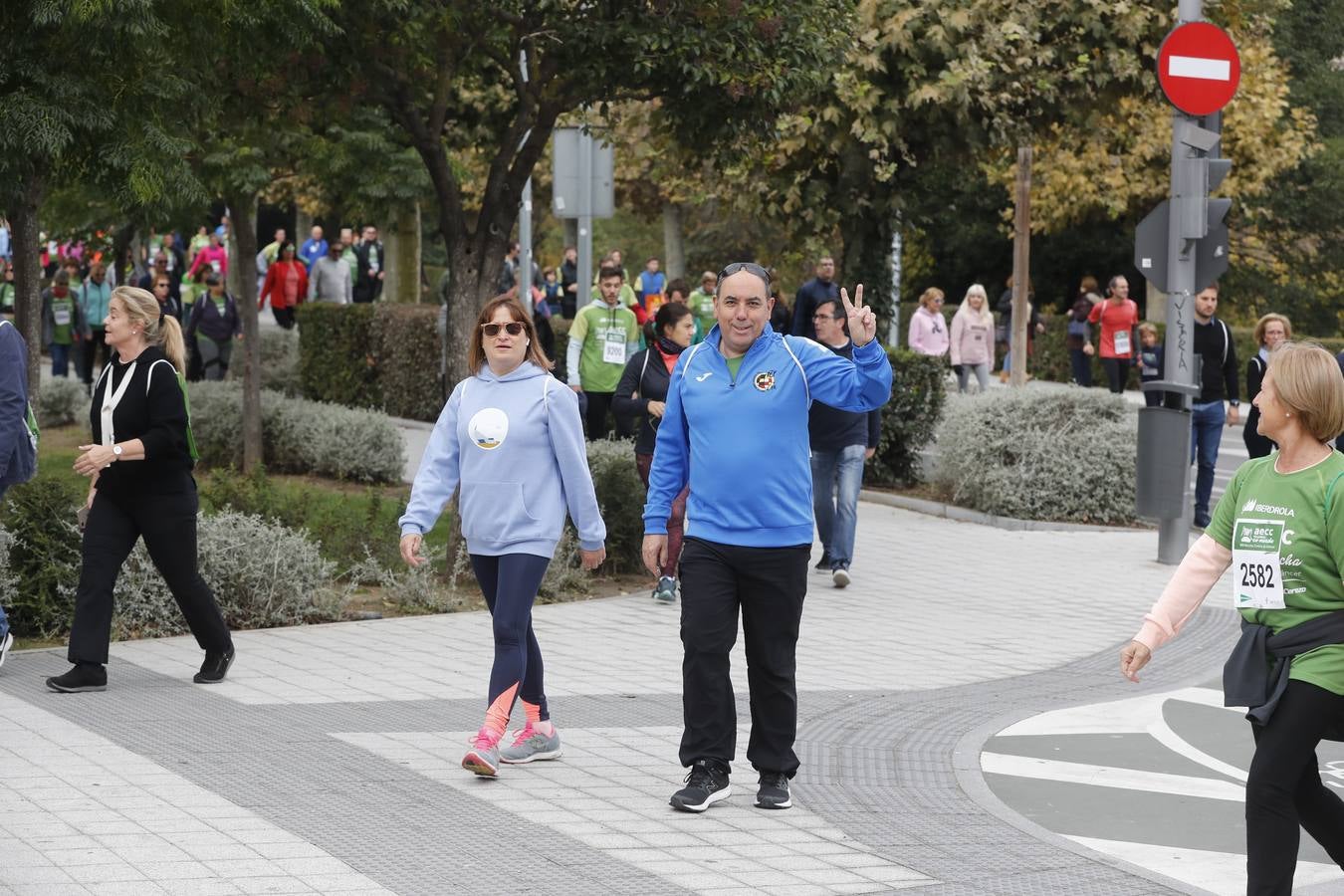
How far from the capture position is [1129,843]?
6.27m

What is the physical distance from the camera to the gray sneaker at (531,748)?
7039mm

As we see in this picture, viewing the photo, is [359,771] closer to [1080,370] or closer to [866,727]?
[866,727]

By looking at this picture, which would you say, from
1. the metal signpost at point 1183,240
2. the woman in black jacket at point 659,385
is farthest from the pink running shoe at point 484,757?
the metal signpost at point 1183,240

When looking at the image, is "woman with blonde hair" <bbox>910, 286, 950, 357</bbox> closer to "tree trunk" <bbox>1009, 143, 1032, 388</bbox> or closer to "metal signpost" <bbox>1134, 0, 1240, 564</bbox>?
"tree trunk" <bbox>1009, 143, 1032, 388</bbox>

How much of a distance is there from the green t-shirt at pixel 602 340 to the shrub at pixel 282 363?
8.52 meters

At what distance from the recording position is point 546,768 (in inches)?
277

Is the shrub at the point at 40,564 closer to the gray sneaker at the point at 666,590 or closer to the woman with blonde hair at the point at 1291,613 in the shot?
the gray sneaker at the point at 666,590

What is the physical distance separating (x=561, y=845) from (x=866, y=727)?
7.67ft

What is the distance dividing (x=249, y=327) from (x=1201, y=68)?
904 cm

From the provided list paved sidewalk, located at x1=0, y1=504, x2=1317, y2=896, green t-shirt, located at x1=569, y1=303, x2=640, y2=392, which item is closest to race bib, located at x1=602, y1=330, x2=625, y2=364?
green t-shirt, located at x1=569, y1=303, x2=640, y2=392

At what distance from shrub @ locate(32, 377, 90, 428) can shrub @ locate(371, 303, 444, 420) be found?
335 centimetres

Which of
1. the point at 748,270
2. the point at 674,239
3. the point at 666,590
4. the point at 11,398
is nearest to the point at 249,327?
the point at 666,590

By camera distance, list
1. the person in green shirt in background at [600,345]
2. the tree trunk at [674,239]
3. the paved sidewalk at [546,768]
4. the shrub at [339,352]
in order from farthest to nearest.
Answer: the tree trunk at [674,239]
the shrub at [339,352]
the person in green shirt in background at [600,345]
the paved sidewalk at [546,768]

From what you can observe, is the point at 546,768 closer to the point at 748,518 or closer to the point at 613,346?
the point at 748,518
